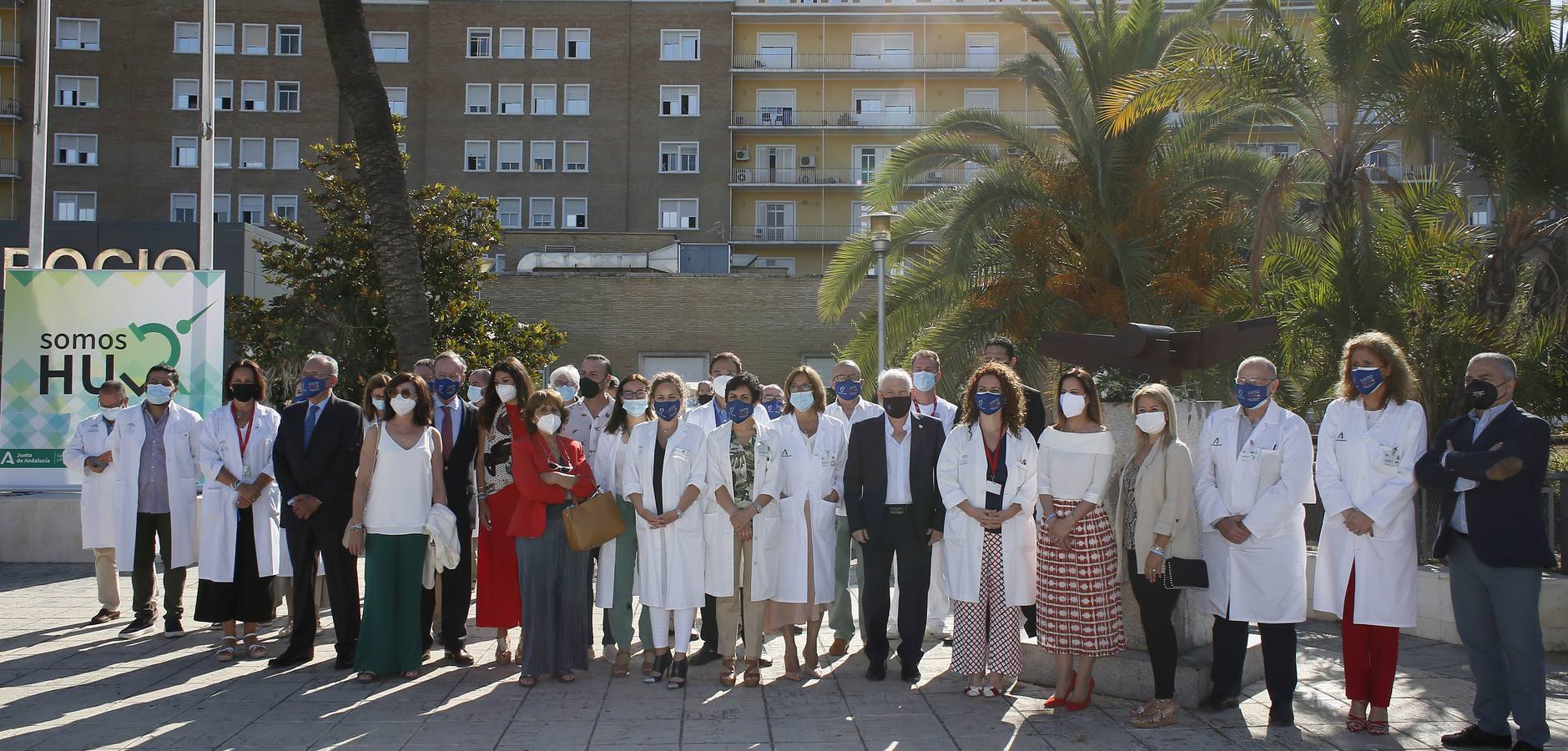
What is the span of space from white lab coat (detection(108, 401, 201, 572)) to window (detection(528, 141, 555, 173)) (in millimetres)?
43542

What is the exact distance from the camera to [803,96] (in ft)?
178

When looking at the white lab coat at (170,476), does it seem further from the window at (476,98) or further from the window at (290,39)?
the window at (290,39)

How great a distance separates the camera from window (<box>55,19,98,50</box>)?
1984 inches

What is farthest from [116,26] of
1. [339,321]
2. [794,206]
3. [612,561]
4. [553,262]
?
[612,561]

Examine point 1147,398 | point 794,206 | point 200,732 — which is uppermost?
point 794,206

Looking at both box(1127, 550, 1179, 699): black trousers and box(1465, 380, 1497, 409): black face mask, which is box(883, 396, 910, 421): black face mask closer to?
box(1127, 550, 1179, 699): black trousers

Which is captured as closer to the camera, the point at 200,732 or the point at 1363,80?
the point at 200,732

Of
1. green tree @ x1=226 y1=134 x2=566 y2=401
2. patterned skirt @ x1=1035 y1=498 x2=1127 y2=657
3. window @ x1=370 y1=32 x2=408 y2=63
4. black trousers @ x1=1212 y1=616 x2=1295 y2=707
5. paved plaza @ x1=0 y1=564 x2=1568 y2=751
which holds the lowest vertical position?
paved plaza @ x1=0 y1=564 x2=1568 y2=751

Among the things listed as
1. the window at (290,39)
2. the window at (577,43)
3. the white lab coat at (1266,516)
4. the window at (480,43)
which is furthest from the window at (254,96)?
the white lab coat at (1266,516)

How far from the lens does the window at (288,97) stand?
51.7 meters

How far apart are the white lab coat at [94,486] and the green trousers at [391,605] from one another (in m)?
3.65

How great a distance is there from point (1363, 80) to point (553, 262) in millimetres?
30839

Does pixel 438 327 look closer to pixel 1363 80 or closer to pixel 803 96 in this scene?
pixel 1363 80

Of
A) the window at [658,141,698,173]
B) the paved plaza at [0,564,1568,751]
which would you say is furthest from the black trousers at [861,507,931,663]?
the window at [658,141,698,173]
